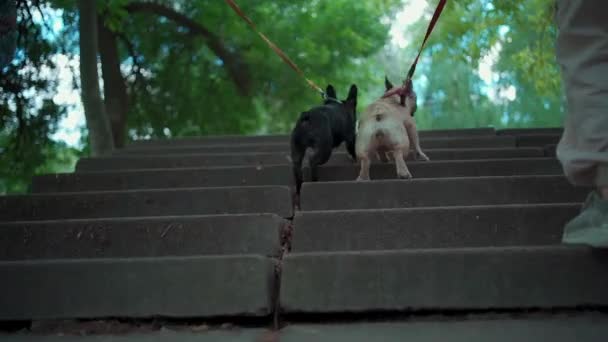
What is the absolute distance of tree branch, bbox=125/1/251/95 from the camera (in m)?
11.1

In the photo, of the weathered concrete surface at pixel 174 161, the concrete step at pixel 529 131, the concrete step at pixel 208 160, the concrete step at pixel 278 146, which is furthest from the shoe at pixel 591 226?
the concrete step at pixel 529 131

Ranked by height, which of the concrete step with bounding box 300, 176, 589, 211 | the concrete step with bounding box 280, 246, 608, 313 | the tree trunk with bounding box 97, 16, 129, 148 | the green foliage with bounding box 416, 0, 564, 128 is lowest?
the concrete step with bounding box 280, 246, 608, 313

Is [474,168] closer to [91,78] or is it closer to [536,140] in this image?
[536,140]

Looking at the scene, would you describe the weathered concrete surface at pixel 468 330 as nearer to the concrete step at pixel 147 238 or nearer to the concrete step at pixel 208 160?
the concrete step at pixel 147 238

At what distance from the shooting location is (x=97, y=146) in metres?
8.43

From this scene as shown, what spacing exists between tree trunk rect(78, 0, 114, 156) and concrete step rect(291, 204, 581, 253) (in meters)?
5.16

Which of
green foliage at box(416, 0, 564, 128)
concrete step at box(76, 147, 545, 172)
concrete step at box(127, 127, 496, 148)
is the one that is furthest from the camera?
green foliage at box(416, 0, 564, 128)

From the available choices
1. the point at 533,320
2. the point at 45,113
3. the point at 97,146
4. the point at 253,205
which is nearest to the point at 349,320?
the point at 533,320

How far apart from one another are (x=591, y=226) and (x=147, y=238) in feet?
8.40

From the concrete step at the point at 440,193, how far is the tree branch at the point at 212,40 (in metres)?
7.49

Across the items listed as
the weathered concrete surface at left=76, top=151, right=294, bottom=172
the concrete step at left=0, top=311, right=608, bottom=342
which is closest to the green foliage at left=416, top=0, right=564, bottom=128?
the weathered concrete surface at left=76, top=151, right=294, bottom=172

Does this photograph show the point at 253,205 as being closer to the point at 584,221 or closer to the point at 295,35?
the point at 584,221

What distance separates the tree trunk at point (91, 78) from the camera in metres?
8.16

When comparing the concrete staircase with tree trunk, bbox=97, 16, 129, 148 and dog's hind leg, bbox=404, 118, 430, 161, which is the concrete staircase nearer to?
dog's hind leg, bbox=404, 118, 430, 161
